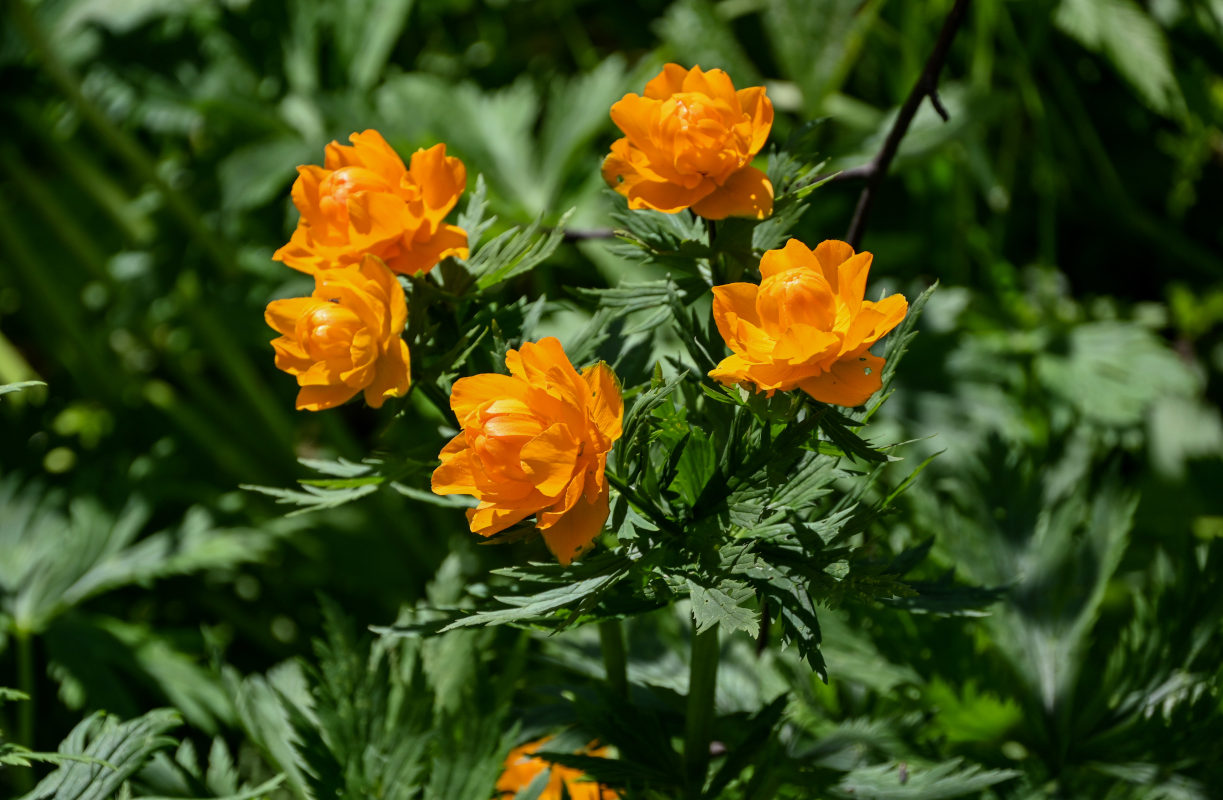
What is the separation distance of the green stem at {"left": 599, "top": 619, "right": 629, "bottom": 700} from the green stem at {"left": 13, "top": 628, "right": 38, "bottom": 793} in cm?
48

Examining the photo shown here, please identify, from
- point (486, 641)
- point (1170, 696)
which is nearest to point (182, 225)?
point (486, 641)

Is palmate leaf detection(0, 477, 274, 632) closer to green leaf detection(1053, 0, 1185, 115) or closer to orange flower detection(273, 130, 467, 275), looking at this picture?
orange flower detection(273, 130, 467, 275)

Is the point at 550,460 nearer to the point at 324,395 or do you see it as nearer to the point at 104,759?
the point at 324,395

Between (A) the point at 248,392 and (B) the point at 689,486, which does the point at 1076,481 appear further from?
(A) the point at 248,392

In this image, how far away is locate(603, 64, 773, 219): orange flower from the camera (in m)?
0.54

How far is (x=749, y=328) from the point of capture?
0.51 metres

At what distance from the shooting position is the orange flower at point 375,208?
0.57 metres

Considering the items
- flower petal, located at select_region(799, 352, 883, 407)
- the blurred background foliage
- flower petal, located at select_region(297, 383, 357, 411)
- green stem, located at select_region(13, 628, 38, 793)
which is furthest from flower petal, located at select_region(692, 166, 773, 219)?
green stem, located at select_region(13, 628, 38, 793)

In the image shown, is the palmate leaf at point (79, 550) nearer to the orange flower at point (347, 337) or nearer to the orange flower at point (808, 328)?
the orange flower at point (347, 337)

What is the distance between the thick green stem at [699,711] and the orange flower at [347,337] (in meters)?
0.25

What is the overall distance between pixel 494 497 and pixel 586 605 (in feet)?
0.26

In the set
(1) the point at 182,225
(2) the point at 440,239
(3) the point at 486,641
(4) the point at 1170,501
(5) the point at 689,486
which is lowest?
(4) the point at 1170,501

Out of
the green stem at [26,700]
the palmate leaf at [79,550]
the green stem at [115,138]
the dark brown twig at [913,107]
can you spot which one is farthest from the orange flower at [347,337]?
the green stem at [115,138]

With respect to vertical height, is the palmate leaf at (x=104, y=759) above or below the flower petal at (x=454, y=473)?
below
